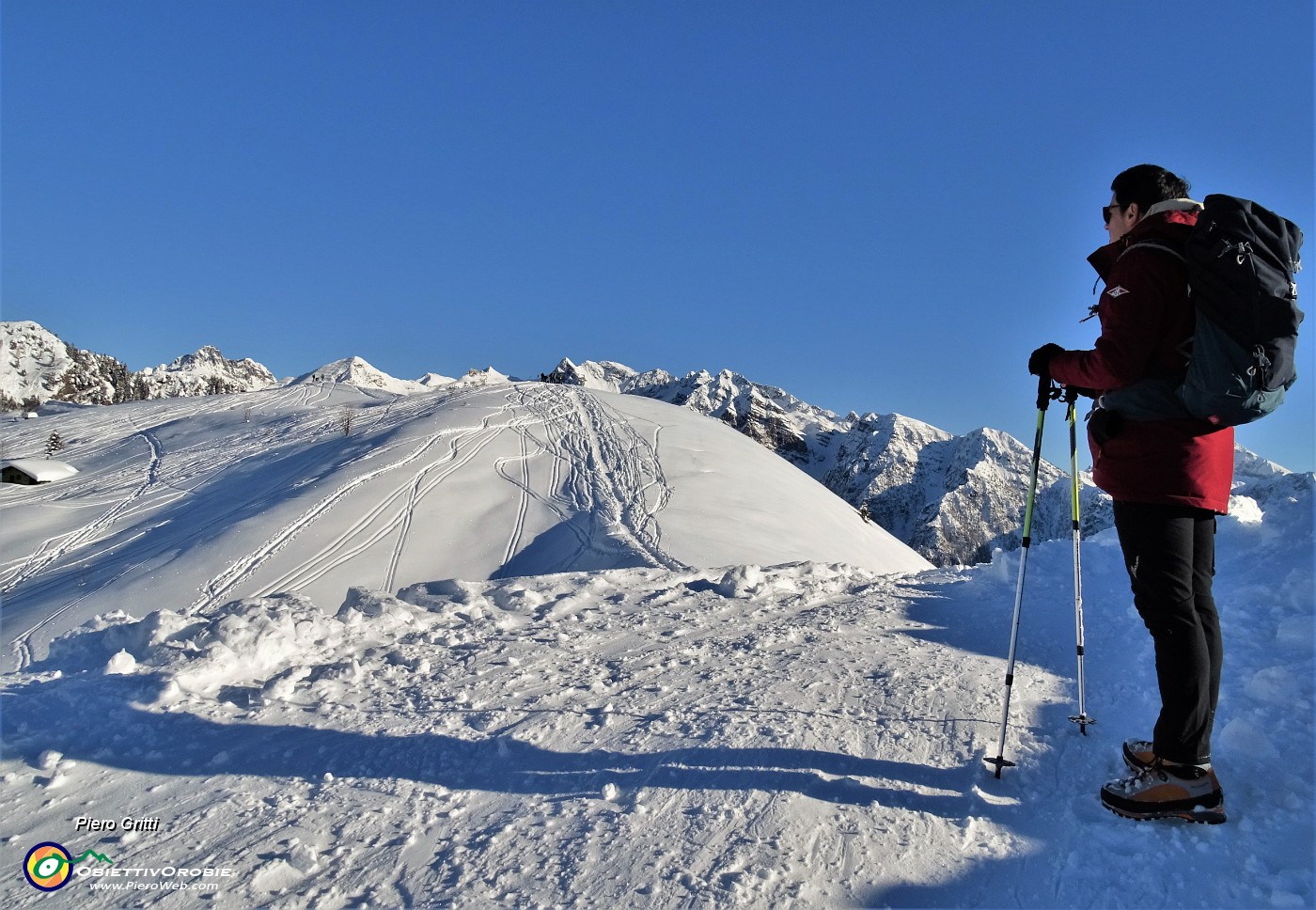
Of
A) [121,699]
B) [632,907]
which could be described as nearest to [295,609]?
[121,699]

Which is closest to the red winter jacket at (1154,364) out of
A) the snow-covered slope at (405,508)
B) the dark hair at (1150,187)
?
the dark hair at (1150,187)

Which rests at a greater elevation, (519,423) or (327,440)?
(519,423)

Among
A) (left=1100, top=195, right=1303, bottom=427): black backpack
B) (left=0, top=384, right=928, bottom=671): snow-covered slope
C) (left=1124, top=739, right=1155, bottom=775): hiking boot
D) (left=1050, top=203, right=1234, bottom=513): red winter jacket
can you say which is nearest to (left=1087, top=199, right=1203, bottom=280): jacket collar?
(left=1050, top=203, right=1234, bottom=513): red winter jacket

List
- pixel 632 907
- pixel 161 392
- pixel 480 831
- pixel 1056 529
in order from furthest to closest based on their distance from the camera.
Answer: pixel 161 392 → pixel 1056 529 → pixel 480 831 → pixel 632 907

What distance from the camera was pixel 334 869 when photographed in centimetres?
244

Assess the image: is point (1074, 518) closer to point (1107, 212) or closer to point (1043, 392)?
point (1043, 392)

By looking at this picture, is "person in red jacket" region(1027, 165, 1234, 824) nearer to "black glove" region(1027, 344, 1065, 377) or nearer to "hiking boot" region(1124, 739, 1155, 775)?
"hiking boot" region(1124, 739, 1155, 775)

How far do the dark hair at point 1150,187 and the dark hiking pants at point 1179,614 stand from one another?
1.15 meters

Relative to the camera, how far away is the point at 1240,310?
2375 millimetres

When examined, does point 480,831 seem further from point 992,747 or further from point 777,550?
point 777,550

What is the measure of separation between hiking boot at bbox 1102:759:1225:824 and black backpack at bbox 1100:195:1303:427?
1231 millimetres

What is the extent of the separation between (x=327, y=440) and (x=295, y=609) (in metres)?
22.1
